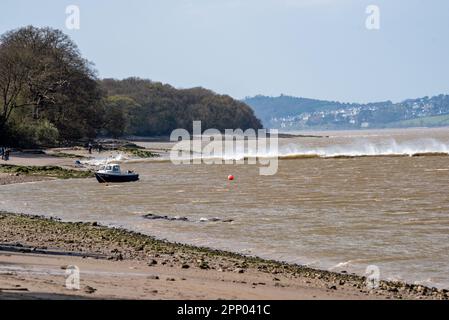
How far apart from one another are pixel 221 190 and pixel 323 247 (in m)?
25.5

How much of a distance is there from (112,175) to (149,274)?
38.7 meters

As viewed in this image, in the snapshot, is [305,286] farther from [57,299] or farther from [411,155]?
[411,155]

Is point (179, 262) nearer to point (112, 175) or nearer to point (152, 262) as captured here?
point (152, 262)

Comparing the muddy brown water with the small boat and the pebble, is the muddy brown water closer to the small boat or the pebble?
the small boat

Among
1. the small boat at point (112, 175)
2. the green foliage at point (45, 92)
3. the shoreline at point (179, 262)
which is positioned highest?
the green foliage at point (45, 92)

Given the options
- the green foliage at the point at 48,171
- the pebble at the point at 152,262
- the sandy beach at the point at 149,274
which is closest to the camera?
the sandy beach at the point at 149,274

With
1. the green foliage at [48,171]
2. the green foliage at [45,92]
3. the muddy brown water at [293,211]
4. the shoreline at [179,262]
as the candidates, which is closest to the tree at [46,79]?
the green foliage at [45,92]

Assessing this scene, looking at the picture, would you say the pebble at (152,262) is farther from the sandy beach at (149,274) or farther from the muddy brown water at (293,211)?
the muddy brown water at (293,211)

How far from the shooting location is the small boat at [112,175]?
5638 centimetres

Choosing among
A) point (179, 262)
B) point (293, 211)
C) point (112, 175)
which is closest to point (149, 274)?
point (179, 262)

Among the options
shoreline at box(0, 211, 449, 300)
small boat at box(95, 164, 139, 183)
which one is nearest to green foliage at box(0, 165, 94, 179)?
small boat at box(95, 164, 139, 183)

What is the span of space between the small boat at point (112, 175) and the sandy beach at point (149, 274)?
28.8m

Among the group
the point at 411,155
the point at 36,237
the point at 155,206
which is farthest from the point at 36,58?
the point at 36,237

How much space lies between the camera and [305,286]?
60.0ft
